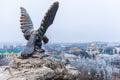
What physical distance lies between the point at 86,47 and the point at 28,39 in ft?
42.8

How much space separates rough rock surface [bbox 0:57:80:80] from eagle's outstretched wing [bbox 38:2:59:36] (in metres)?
0.46

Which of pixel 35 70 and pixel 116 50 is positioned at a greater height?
pixel 116 50

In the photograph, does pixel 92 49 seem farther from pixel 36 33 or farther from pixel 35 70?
pixel 35 70

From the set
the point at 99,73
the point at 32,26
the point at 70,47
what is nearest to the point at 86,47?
the point at 70,47

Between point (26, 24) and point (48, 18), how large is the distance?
0.42 metres

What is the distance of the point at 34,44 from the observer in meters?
5.75

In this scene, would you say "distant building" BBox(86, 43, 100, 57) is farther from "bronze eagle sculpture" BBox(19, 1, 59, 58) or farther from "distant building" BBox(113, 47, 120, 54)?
"bronze eagle sculpture" BBox(19, 1, 59, 58)

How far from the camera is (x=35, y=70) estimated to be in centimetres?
534

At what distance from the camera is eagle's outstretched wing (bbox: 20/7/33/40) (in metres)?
5.93

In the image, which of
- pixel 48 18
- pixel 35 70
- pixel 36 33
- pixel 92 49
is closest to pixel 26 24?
pixel 36 33

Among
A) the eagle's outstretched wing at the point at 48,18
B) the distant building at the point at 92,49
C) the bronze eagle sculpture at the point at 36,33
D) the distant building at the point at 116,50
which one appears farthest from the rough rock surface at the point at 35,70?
the distant building at the point at 116,50

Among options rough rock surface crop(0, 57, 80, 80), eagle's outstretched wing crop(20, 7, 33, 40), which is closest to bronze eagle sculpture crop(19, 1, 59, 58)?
eagle's outstretched wing crop(20, 7, 33, 40)

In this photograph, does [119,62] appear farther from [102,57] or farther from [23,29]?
[23,29]

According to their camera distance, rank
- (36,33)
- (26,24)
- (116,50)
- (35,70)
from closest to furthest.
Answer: (35,70) → (36,33) → (26,24) → (116,50)
